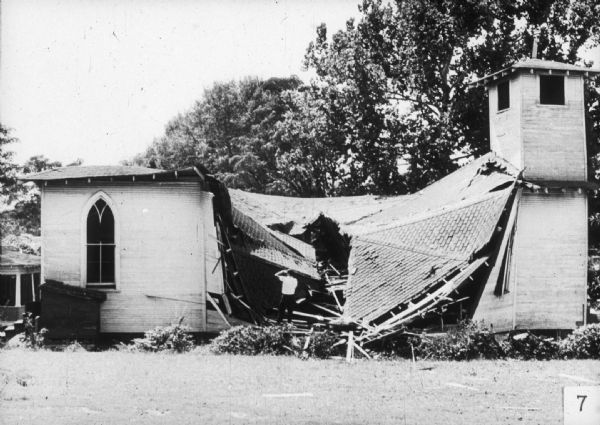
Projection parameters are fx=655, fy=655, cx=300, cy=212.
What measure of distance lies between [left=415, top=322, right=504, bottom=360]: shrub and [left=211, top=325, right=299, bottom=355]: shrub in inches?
134

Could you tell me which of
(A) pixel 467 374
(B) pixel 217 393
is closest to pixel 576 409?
(A) pixel 467 374

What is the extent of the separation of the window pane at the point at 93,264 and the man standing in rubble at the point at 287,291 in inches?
213

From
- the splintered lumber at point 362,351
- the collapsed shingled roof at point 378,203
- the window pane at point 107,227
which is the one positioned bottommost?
the splintered lumber at point 362,351

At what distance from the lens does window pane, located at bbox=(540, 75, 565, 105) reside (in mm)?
23438

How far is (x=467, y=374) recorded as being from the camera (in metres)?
14.9

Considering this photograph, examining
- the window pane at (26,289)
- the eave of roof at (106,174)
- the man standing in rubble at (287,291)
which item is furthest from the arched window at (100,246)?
the window pane at (26,289)

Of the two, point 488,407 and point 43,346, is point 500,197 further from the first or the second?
point 43,346

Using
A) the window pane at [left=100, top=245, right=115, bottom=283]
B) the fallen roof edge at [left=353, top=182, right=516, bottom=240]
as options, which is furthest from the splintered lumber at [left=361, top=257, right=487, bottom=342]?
the window pane at [left=100, top=245, right=115, bottom=283]

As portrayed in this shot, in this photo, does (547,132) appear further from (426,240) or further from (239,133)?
(239,133)

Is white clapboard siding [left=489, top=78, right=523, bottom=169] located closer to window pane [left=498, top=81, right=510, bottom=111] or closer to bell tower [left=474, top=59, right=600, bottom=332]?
bell tower [left=474, top=59, right=600, bottom=332]

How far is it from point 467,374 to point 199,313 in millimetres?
8604

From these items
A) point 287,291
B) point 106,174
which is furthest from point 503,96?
point 106,174

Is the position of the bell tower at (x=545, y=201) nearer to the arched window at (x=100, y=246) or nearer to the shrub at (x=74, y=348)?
the arched window at (x=100, y=246)

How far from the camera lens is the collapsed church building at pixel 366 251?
18703 mm
